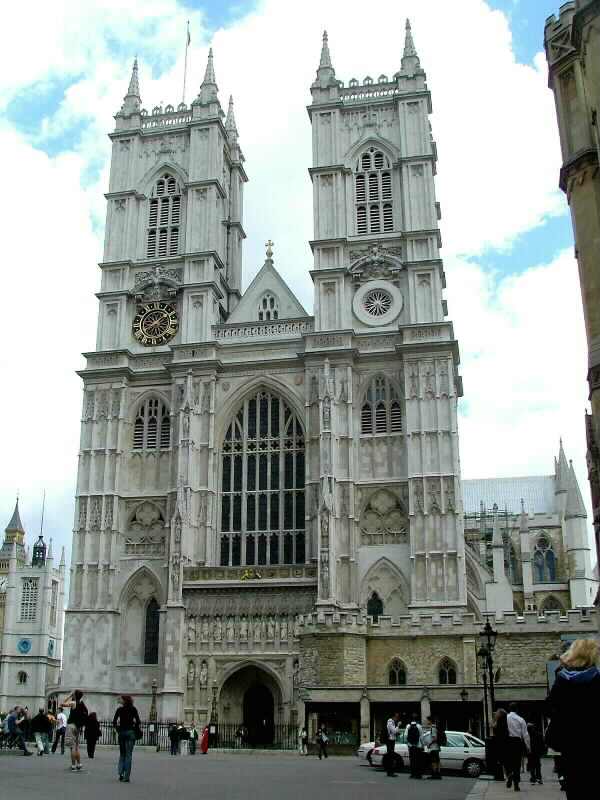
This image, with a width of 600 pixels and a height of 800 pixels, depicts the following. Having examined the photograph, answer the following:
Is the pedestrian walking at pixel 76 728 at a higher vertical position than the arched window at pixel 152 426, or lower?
lower

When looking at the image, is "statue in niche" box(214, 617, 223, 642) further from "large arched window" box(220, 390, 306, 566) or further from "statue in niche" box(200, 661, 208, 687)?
"large arched window" box(220, 390, 306, 566)

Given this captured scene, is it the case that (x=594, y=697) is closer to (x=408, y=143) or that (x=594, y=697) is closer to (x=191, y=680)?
(x=191, y=680)

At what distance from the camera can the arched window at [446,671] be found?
1261 inches

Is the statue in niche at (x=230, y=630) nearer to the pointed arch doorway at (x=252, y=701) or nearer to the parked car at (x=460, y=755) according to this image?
the pointed arch doorway at (x=252, y=701)

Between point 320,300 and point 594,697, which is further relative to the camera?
point 320,300

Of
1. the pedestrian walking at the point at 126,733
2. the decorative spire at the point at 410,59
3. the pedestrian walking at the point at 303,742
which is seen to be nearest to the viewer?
the pedestrian walking at the point at 126,733

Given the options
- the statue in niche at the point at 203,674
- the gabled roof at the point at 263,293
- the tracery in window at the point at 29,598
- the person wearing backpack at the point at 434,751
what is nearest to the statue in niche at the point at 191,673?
the statue in niche at the point at 203,674

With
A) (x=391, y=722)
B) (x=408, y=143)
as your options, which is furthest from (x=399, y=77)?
(x=391, y=722)

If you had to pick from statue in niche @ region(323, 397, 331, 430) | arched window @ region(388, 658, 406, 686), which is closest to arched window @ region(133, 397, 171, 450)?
statue in niche @ region(323, 397, 331, 430)

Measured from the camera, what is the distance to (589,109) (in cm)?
1891

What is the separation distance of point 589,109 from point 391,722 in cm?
1438

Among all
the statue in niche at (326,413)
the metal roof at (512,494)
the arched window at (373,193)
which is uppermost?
the arched window at (373,193)

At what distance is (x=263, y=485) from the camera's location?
43.2m

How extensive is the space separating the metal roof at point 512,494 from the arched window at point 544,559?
689 centimetres
